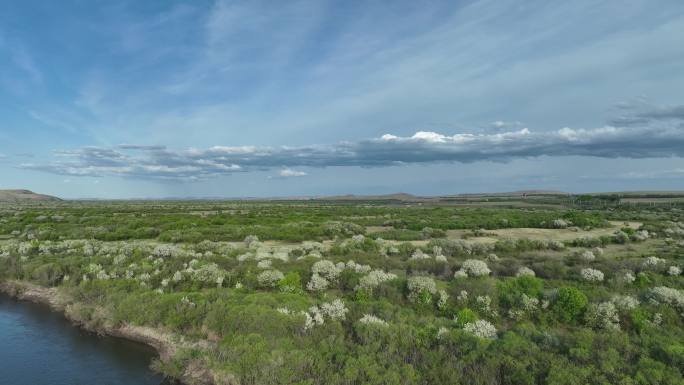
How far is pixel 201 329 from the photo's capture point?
Result: 16109mm

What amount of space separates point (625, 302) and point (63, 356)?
2320cm

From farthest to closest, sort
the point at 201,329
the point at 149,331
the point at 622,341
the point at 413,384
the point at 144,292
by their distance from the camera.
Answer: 1. the point at 144,292
2. the point at 149,331
3. the point at 201,329
4. the point at 622,341
5. the point at 413,384

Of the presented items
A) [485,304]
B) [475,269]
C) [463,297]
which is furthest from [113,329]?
[475,269]

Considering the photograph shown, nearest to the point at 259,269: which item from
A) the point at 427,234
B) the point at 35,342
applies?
the point at 35,342

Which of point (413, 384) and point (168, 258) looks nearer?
point (413, 384)

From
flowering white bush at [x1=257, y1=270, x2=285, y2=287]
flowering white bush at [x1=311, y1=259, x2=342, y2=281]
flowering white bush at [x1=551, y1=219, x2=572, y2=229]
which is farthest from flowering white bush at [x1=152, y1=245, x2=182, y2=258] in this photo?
flowering white bush at [x1=551, y1=219, x2=572, y2=229]

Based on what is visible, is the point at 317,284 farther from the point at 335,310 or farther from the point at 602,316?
the point at 602,316

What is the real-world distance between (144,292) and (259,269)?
6.06 m

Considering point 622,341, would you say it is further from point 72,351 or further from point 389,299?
point 72,351

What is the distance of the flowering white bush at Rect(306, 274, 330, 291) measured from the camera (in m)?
19.7

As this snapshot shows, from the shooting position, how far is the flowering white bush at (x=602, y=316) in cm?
1421

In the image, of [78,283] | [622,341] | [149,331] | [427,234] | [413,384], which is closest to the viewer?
[413,384]

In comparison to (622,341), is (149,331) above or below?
below

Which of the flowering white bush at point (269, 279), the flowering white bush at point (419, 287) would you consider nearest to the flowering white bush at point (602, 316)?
the flowering white bush at point (419, 287)
